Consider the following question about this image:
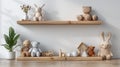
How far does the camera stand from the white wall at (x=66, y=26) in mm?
2238

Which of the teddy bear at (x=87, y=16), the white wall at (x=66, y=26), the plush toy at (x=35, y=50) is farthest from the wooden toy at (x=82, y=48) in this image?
the plush toy at (x=35, y=50)

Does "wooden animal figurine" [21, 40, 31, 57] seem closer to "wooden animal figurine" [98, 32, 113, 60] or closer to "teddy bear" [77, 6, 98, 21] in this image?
"teddy bear" [77, 6, 98, 21]

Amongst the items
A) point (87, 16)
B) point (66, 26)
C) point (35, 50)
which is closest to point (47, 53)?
point (35, 50)

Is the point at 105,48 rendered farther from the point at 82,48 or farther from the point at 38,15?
the point at 38,15

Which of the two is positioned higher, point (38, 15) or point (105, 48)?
point (38, 15)

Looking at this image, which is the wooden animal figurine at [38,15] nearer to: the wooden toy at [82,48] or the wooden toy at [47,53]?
the wooden toy at [47,53]

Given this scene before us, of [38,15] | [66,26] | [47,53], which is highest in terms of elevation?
[38,15]

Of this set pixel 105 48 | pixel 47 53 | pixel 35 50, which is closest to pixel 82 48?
pixel 105 48

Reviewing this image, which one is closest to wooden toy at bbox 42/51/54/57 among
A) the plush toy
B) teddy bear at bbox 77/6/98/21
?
the plush toy

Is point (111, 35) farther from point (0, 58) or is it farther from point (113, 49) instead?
point (0, 58)

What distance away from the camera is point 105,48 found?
2178mm

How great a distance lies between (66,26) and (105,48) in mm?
406

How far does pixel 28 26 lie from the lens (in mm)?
2250

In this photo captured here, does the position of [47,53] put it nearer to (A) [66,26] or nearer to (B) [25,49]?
(B) [25,49]
